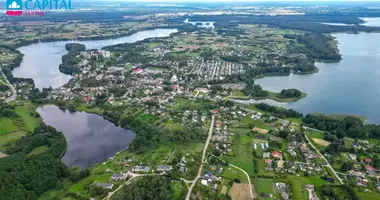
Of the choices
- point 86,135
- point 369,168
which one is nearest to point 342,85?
point 369,168

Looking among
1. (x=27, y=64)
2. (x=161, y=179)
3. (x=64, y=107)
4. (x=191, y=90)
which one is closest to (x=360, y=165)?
(x=161, y=179)

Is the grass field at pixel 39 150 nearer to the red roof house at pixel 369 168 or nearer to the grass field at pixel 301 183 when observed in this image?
the grass field at pixel 301 183

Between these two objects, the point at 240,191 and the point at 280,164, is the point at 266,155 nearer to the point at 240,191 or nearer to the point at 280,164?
the point at 280,164

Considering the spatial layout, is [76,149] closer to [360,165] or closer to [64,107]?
Result: [64,107]

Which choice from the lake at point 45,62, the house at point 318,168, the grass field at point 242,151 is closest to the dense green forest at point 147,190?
the grass field at point 242,151

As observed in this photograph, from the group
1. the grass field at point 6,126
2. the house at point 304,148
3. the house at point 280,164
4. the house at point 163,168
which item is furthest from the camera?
the grass field at point 6,126

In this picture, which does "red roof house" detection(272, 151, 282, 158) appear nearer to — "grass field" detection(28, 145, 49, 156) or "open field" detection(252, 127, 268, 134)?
"open field" detection(252, 127, 268, 134)

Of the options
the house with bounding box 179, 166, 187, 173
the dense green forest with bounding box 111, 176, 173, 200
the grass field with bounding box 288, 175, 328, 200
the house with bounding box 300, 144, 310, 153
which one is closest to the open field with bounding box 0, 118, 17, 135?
the dense green forest with bounding box 111, 176, 173, 200
